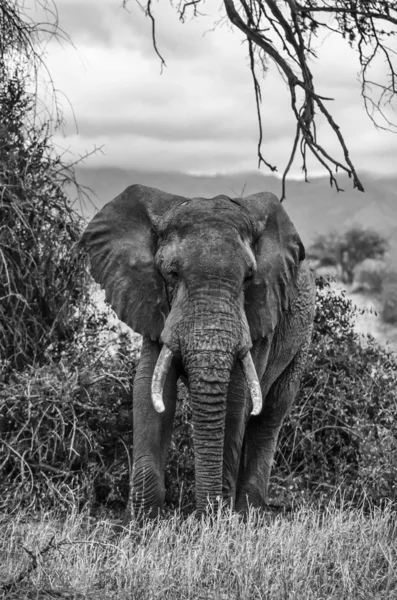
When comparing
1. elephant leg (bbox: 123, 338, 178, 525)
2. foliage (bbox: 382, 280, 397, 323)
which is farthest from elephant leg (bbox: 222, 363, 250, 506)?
foliage (bbox: 382, 280, 397, 323)

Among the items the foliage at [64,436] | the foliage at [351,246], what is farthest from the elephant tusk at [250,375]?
the foliage at [351,246]

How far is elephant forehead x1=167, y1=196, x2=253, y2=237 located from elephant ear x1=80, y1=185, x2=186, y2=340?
0.75 ft

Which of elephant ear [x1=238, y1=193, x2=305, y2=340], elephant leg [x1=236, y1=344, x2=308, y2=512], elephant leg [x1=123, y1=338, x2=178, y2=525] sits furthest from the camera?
elephant leg [x1=236, y1=344, x2=308, y2=512]

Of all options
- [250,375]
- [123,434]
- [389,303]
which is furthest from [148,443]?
[389,303]

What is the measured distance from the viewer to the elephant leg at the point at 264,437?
874 centimetres

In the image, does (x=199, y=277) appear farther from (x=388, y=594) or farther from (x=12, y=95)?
(x=12, y=95)

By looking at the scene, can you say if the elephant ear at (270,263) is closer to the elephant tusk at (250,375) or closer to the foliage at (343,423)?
the elephant tusk at (250,375)

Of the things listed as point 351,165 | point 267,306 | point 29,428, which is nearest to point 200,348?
point 267,306

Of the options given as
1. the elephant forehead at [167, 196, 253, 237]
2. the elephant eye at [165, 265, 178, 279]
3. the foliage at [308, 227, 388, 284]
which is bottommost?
the elephant eye at [165, 265, 178, 279]

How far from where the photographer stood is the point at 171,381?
301 inches

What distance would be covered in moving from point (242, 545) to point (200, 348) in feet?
3.94

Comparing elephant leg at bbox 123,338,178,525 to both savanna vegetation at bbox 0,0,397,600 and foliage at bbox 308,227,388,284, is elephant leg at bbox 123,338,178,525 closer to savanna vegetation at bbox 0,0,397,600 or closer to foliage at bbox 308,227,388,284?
savanna vegetation at bbox 0,0,397,600

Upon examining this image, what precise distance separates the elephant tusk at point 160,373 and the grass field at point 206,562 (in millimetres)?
779

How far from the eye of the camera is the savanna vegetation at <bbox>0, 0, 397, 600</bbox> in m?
6.33
